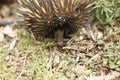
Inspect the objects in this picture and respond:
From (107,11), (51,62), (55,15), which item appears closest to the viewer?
(55,15)

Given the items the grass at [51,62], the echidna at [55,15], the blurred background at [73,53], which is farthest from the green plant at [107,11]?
the grass at [51,62]

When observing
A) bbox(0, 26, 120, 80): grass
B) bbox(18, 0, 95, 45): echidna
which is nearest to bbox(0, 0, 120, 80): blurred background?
bbox(0, 26, 120, 80): grass

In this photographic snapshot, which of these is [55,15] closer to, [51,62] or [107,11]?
[51,62]

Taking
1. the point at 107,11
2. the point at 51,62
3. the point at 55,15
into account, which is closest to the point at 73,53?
the point at 51,62

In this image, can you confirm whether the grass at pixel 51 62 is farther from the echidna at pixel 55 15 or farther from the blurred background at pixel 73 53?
the echidna at pixel 55 15

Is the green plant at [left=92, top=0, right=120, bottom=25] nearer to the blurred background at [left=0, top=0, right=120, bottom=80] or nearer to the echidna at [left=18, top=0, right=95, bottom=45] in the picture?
the blurred background at [left=0, top=0, right=120, bottom=80]

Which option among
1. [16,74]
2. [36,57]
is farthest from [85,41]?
[16,74]

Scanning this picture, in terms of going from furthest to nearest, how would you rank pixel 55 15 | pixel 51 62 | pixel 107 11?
pixel 107 11, pixel 51 62, pixel 55 15

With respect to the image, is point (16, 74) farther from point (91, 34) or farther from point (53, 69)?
point (91, 34)
